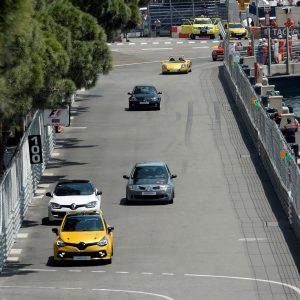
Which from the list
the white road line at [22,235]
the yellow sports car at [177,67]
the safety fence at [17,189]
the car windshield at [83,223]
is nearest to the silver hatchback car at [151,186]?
the safety fence at [17,189]

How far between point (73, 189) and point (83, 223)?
242 inches

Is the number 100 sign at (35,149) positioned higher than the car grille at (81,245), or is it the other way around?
the number 100 sign at (35,149)

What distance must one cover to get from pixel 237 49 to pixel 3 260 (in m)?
57.4

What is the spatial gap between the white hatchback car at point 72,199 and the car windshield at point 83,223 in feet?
15.4

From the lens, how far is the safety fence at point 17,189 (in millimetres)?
36250

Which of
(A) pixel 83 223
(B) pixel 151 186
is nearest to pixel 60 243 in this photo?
(A) pixel 83 223

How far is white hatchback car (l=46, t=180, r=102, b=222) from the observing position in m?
41.0

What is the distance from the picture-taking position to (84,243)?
35.0m

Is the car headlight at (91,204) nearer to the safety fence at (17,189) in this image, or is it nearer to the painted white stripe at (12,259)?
the safety fence at (17,189)

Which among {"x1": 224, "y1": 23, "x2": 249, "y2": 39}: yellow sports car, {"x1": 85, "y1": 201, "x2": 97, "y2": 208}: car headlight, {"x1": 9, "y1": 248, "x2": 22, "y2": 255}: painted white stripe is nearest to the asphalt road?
{"x1": 9, "y1": 248, "x2": 22, "y2": 255}: painted white stripe

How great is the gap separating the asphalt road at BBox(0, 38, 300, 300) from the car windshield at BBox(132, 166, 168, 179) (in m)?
1.10

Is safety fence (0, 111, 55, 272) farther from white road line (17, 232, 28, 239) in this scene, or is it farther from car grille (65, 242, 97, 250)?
car grille (65, 242, 97, 250)

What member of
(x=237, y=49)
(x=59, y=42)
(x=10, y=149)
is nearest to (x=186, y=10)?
(x=237, y=49)

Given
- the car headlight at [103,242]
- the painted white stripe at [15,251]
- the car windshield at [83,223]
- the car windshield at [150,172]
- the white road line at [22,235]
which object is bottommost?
the white road line at [22,235]
